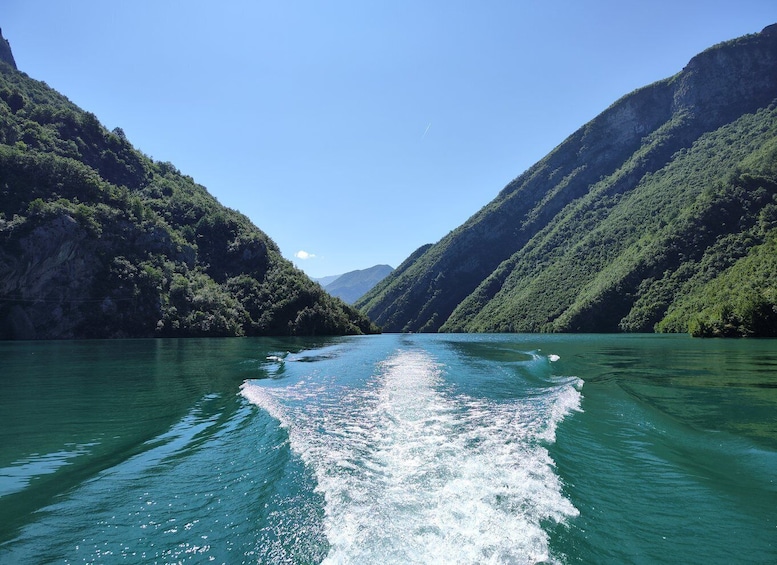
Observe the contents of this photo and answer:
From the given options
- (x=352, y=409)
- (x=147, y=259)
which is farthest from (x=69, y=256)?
(x=352, y=409)


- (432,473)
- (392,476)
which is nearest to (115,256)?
(392,476)

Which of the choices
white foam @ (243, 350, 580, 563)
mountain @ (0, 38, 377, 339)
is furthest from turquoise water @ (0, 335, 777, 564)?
mountain @ (0, 38, 377, 339)

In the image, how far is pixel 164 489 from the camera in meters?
9.56

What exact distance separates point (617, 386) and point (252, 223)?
177189 millimetres

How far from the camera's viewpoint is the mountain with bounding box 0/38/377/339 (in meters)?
92.4

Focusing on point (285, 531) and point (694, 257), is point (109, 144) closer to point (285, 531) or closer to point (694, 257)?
point (285, 531)

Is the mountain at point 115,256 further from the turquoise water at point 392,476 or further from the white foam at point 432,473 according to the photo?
the white foam at point 432,473

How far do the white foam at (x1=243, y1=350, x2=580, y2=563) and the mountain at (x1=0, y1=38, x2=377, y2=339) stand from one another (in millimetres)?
99125

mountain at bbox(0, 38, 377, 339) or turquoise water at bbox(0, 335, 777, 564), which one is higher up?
mountain at bbox(0, 38, 377, 339)

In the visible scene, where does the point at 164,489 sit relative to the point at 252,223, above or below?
below

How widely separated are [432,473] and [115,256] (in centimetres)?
12060

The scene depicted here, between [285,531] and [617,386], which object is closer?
[285,531]

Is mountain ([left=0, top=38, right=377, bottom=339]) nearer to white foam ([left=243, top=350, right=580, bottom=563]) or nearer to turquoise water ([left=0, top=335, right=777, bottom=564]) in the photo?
turquoise water ([left=0, top=335, right=777, bottom=564])

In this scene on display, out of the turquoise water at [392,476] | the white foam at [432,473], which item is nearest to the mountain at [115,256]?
the turquoise water at [392,476]
